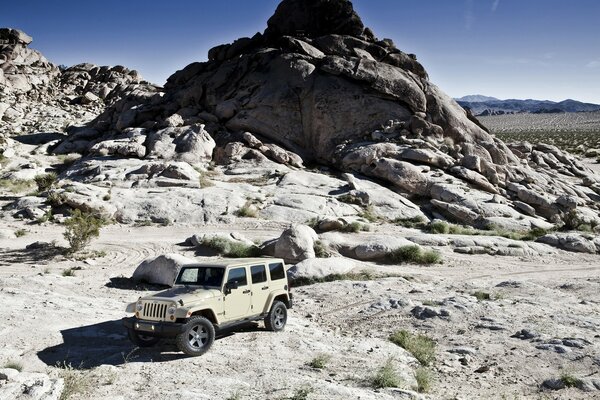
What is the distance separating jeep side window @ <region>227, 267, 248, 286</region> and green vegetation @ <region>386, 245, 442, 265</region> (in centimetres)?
1205

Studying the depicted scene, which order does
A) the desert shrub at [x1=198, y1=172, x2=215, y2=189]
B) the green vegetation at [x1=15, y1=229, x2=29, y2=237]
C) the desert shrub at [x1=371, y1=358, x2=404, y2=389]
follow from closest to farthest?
the desert shrub at [x1=371, y1=358, x2=404, y2=389] < the green vegetation at [x1=15, y1=229, x2=29, y2=237] < the desert shrub at [x1=198, y1=172, x2=215, y2=189]

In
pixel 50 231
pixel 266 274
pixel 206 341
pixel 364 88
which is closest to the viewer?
pixel 206 341

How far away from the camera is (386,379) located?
8820mm

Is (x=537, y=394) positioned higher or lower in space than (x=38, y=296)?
lower

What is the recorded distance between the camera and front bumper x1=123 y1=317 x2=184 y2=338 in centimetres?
969

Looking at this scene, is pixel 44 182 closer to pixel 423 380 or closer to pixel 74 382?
pixel 74 382

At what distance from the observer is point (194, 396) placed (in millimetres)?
7930

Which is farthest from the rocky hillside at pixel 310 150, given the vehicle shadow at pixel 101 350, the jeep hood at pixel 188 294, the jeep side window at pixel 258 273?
the jeep hood at pixel 188 294

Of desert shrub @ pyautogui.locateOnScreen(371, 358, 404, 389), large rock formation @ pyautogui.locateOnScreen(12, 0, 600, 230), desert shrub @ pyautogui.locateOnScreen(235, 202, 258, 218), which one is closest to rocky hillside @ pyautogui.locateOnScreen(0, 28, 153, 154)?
large rock formation @ pyautogui.locateOnScreen(12, 0, 600, 230)

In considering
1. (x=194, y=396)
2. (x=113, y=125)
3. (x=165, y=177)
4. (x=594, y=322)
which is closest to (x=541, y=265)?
(x=594, y=322)

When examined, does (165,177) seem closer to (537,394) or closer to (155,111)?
(155,111)

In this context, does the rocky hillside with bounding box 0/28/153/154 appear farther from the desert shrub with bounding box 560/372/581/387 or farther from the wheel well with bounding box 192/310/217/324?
the desert shrub with bounding box 560/372/581/387

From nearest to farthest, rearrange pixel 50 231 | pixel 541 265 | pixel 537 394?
pixel 537 394
pixel 541 265
pixel 50 231

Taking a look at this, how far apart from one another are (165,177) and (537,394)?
2824 cm
